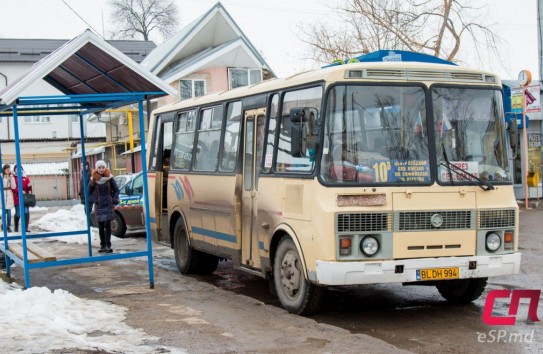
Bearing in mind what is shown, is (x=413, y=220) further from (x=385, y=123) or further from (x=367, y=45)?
(x=367, y=45)

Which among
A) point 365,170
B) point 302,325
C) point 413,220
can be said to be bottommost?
point 302,325

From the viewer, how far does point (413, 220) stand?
9203 millimetres

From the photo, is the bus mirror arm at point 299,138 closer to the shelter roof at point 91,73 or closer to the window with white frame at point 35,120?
the shelter roof at point 91,73

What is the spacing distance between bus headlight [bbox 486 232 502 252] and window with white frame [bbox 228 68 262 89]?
3184cm

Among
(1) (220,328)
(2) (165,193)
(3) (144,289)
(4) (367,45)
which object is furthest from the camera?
(4) (367,45)

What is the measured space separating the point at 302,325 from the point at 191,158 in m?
5.05

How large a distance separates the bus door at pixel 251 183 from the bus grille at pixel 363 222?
2146 millimetres

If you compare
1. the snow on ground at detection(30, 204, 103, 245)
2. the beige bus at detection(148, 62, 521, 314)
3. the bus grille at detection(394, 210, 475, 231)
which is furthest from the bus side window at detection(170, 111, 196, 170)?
the snow on ground at detection(30, 204, 103, 245)

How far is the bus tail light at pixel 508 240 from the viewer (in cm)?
962

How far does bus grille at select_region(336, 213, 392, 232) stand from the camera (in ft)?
29.5

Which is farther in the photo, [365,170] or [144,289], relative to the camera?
[144,289]

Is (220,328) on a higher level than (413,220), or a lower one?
lower

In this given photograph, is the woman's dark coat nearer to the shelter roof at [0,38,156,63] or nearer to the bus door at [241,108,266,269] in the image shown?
the bus door at [241,108,266,269]

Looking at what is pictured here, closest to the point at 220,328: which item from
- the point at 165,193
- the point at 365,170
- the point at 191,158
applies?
the point at 365,170
